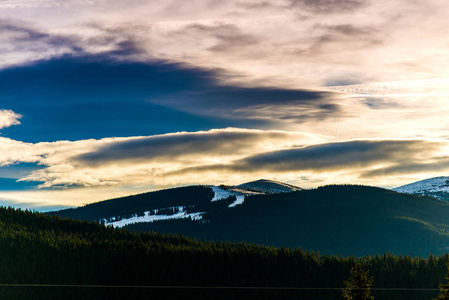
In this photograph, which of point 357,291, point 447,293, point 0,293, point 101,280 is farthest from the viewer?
point 101,280

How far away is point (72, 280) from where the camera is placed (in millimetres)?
189125

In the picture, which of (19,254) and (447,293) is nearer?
(447,293)

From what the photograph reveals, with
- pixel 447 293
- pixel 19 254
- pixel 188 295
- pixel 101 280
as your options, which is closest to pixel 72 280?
pixel 101 280

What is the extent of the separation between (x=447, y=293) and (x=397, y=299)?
441ft

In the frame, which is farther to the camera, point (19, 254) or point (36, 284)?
point (19, 254)

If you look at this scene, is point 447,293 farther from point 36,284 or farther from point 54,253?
point 54,253

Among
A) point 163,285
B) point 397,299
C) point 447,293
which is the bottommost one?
point 397,299

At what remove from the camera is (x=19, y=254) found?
198 metres

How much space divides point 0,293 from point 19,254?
69.1 feet

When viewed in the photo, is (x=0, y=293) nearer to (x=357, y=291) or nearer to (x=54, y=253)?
(x=54, y=253)

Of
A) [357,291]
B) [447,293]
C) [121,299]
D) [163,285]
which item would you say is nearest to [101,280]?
[121,299]

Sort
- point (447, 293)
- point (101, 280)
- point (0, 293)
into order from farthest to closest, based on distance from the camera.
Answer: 1. point (101, 280)
2. point (0, 293)
3. point (447, 293)

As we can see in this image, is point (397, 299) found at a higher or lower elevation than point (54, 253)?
lower

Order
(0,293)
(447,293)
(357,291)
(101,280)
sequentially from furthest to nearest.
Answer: (101,280)
(0,293)
(357,291)
(447,293)
